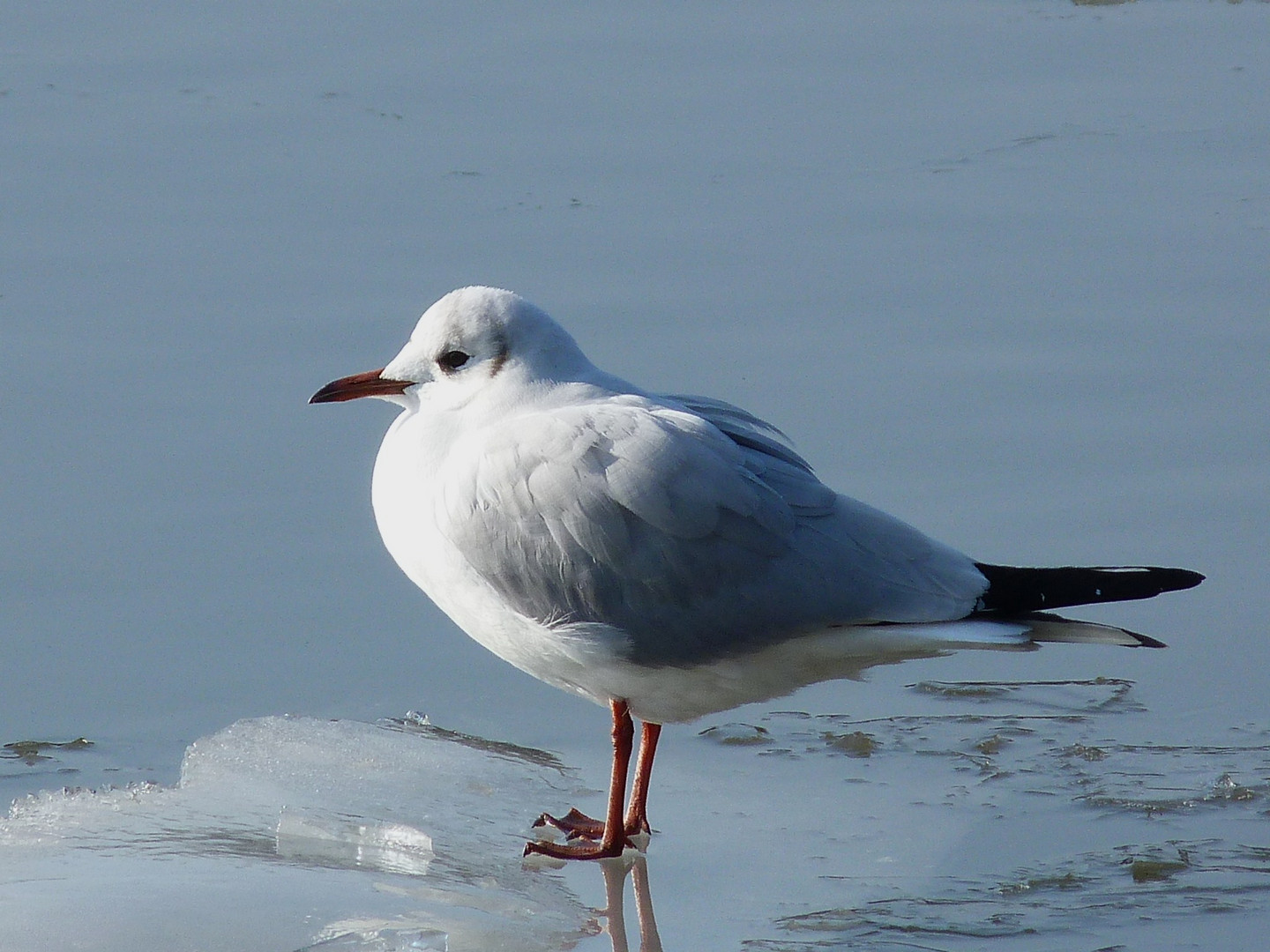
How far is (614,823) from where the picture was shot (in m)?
3.91

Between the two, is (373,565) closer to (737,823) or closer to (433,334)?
(433,334)

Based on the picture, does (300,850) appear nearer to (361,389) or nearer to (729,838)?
(729,838)

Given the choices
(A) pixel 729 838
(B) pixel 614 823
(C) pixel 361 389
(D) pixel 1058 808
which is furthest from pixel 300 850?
(D) pixel 1058 808

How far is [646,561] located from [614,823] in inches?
21.7

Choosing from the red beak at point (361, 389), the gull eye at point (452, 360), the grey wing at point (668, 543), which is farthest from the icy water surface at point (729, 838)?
the gull eye at point (452, 360)

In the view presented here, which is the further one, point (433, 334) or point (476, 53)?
point (476, 53)

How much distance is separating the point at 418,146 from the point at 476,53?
0.88 meters

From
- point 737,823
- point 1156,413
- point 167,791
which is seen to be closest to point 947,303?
point 1156,413

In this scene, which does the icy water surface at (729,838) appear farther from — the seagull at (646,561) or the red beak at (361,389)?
the red beak at (361,389)

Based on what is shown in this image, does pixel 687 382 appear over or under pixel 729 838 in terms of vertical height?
over

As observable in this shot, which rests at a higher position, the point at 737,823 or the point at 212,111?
the point at 212,111

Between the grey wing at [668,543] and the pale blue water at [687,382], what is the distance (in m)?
0.49

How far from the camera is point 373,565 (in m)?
5.06

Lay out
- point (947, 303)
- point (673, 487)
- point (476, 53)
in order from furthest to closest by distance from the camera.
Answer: point (476, 53) < point (947, 303) < point (673, 487)
